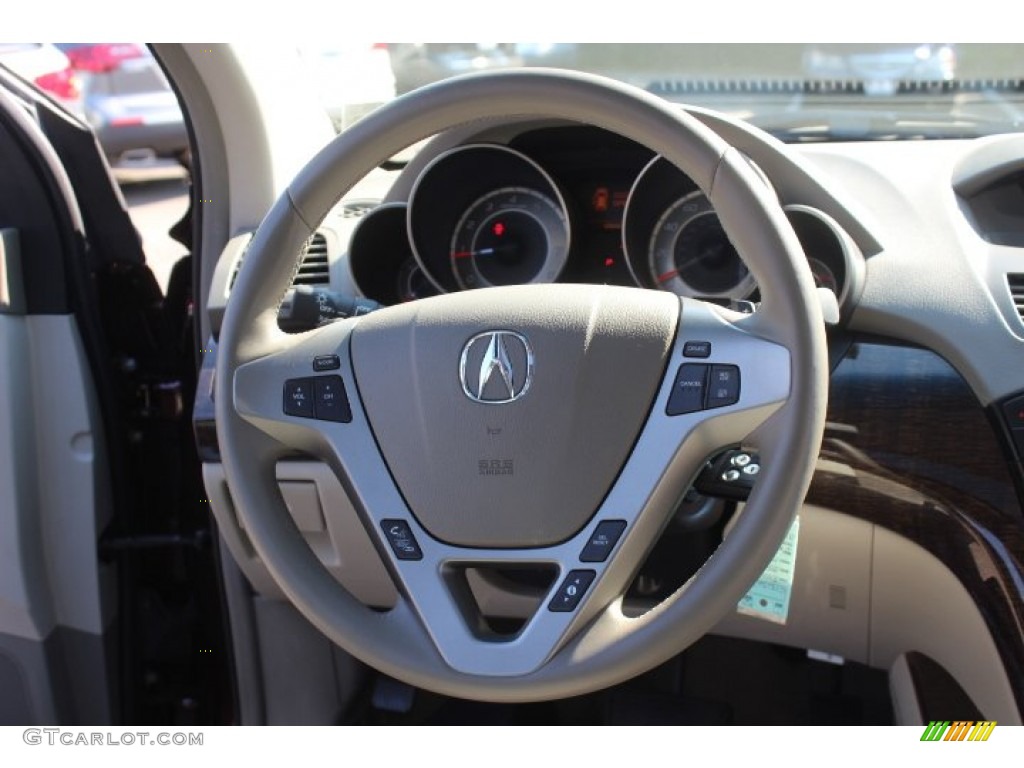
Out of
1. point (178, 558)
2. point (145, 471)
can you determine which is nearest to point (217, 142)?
point (145, 471)

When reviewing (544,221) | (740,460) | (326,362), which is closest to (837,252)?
(740,460)

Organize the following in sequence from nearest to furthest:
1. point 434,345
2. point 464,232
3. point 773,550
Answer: point 773,550, point 434,345, point 464,232

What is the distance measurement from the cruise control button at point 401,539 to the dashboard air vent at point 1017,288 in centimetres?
94

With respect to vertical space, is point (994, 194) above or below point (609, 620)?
above

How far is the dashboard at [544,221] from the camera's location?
5.57 feet

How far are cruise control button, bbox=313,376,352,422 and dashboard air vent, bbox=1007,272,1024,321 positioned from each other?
97 centimetres

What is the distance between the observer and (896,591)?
1708 mm

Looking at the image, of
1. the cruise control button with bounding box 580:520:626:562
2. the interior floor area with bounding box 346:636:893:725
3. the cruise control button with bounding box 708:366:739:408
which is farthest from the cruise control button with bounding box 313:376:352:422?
the interior floor area with bounding box 346:636:893:725

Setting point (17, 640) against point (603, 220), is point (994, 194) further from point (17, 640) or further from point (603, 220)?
point (17, 640)

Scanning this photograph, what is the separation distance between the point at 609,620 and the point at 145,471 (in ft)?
4.16

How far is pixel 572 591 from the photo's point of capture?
114cm

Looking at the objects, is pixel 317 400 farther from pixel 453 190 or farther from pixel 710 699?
pixel 710 699
